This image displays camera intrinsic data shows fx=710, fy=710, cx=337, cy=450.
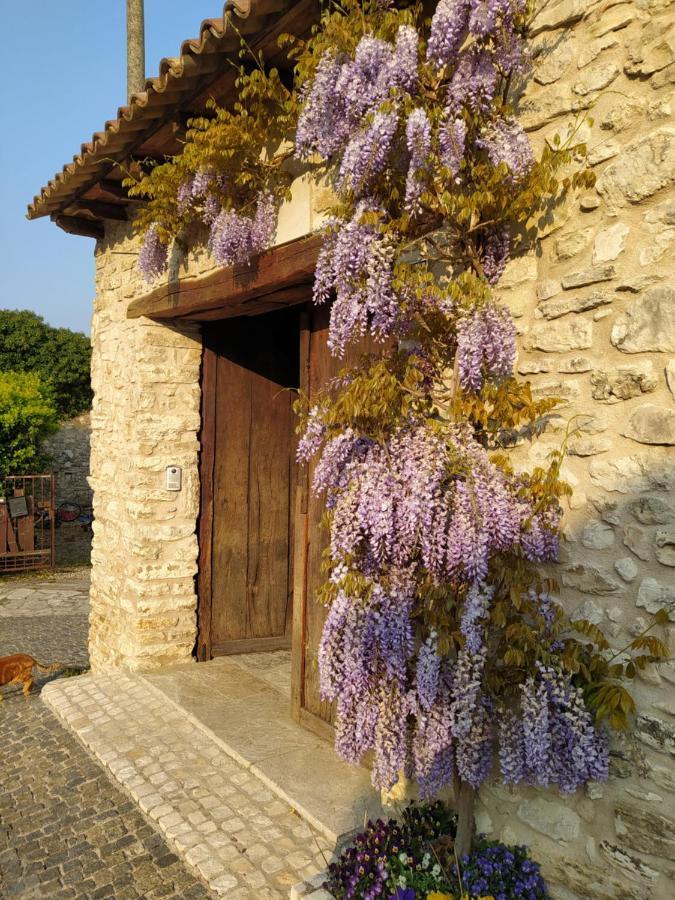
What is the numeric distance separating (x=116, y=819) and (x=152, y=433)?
2.36 m

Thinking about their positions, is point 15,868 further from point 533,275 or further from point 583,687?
point 533,275

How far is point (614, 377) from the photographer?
77.0 inches

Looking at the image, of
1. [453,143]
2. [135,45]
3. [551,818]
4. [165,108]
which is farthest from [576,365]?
[135,45]

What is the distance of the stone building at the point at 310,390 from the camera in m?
1.87

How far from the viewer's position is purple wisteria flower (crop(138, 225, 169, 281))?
13.7ft

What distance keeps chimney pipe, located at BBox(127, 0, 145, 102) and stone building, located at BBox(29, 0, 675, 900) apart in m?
2.58

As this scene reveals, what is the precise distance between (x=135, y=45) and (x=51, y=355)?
859cm

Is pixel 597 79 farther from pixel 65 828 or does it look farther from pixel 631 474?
pixel 65 828

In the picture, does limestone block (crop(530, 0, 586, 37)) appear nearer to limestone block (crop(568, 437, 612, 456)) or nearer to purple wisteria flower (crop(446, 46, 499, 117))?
purple wisteria flower (crop(446, 46, 499, 117))

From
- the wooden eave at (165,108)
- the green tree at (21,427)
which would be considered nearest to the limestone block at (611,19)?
the wooden eave at (165,108)

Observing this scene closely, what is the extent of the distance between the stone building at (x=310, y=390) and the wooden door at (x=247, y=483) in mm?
15

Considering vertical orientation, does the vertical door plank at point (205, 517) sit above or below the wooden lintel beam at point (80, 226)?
below

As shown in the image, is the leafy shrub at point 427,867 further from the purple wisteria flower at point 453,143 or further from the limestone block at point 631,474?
the purple wisteria flower at point 453,143

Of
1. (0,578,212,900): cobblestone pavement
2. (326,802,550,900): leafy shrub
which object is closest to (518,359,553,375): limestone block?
(326,802,550,900): leafy shrub
